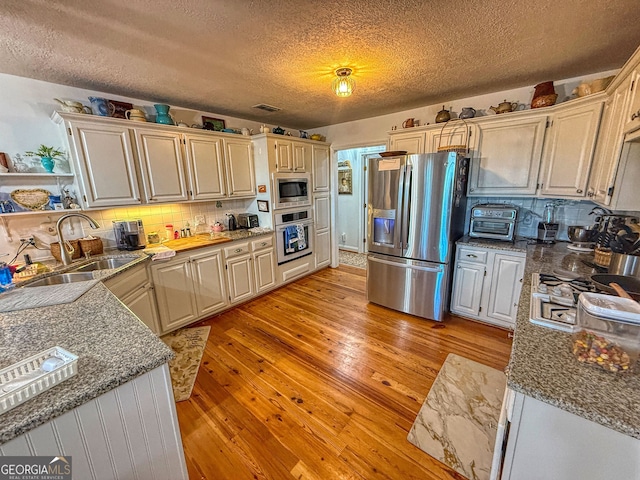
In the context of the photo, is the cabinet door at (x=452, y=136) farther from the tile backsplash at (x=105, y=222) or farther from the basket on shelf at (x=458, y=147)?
the tile backsplash at (x=105, y=222)

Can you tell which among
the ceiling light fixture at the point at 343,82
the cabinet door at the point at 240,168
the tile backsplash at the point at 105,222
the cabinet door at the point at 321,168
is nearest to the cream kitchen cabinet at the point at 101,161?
the tile backsplash at the point at 105,222

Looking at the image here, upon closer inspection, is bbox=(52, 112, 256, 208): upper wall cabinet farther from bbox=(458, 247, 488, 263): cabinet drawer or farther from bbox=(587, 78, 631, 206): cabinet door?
bbox=(587, 78, 631, 206): cabinet door

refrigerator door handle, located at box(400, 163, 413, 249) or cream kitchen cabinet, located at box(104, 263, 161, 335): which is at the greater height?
refrigerator door handle, located at box(400, 163, 413, 249)

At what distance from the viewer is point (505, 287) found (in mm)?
2490

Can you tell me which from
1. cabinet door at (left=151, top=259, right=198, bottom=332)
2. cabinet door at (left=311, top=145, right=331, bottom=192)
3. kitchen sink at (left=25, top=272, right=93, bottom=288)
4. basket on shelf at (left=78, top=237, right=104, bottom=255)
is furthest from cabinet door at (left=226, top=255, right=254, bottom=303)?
cabinet door at (left=311, top=145, right=331, bottom=192)

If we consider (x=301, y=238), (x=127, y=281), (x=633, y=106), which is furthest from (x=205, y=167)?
(x=633, y=106)

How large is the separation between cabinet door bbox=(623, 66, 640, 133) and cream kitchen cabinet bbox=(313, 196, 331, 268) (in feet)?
10.3

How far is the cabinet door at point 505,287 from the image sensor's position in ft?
7.87

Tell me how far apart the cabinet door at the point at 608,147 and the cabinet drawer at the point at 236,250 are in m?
3.20

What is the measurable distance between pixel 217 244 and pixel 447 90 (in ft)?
9.66

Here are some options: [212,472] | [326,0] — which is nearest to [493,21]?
[326,0]

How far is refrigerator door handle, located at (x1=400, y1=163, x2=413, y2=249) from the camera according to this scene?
2.62 metres

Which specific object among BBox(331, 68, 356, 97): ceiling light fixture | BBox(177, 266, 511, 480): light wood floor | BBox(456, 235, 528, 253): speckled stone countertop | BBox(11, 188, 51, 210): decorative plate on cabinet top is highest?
BBox(331, 68, 356, 97): ceiling light fixture

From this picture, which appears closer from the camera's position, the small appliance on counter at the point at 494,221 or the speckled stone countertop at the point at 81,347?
the speckled stone countertop at the point at 81,347
